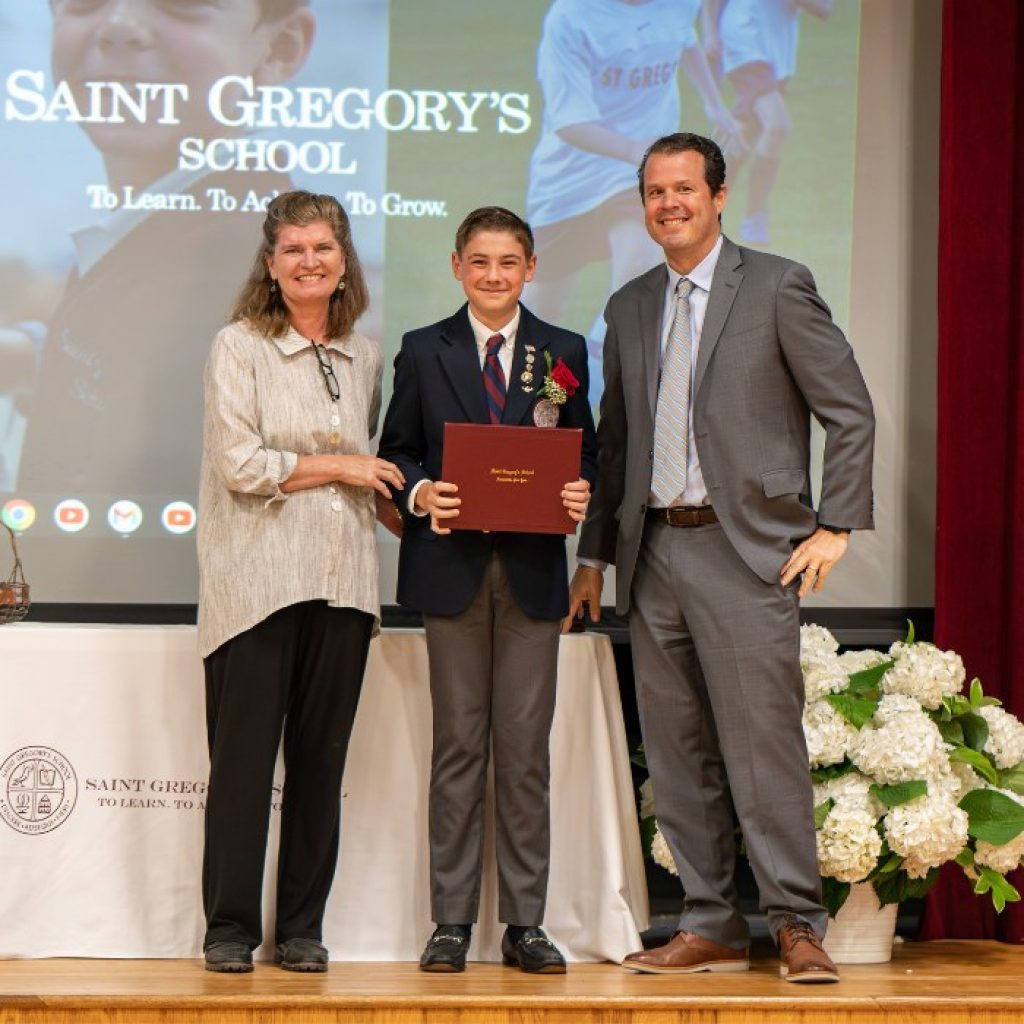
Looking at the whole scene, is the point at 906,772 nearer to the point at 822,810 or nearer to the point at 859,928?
the point at 822,810

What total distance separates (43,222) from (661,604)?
2041mm

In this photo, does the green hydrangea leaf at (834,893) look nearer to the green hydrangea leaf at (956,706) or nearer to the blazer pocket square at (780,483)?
the green hydrangea leaf at (956,706)

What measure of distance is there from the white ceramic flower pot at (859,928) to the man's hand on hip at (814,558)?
2.55 feet

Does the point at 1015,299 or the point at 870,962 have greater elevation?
the point at 1015,299

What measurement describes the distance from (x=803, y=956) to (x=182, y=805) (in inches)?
55.5

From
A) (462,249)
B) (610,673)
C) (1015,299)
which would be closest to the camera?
(462,249)

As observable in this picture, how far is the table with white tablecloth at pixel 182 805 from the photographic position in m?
Result: 3.48

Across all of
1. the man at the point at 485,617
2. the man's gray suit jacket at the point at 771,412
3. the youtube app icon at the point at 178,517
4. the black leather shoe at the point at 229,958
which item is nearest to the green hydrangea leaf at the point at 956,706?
the man's gray suit jacket at the point at 771,412

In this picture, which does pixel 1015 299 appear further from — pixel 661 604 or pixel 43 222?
pixel 43 222

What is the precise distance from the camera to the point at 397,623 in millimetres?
4289

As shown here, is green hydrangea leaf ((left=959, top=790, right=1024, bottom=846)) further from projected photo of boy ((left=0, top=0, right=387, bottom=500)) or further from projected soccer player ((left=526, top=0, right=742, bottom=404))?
projected photo of boy ((left=0, top=0, right=387, bottom=500))

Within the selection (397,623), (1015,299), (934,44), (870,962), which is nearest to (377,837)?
(397,623)

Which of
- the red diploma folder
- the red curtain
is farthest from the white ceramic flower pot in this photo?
the red diploma folder

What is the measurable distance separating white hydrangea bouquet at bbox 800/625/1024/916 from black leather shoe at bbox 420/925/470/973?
812 mm
